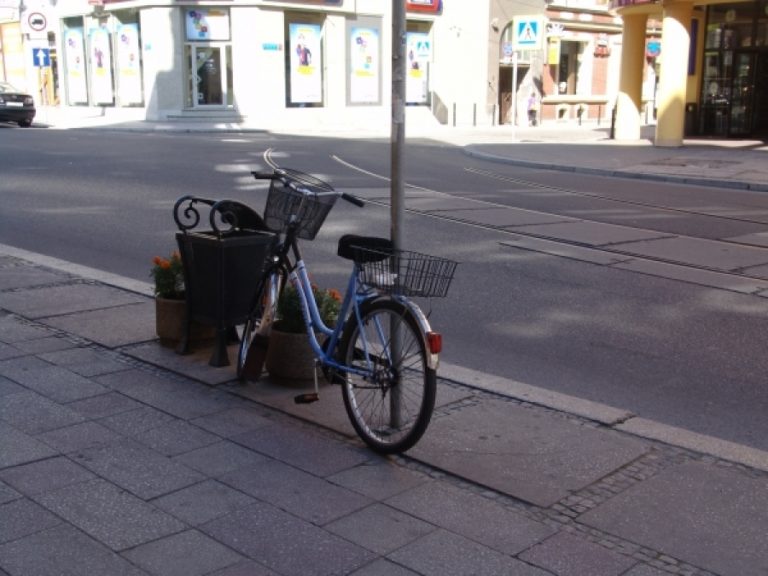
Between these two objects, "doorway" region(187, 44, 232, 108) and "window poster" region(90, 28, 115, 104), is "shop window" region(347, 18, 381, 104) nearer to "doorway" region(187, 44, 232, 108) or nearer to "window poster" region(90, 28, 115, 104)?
"doorway" region(187, 44, 232, 108)

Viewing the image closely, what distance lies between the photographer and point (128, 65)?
37.2m

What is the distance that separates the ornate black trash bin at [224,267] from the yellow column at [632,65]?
23.9 m

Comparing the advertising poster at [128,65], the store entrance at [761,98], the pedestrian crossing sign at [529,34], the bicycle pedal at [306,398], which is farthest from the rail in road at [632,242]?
the advertising poster at [128,65]

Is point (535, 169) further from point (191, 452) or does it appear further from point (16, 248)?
point (191, 452)

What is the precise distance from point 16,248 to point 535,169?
43.1 feet

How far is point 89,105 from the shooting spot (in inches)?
1556

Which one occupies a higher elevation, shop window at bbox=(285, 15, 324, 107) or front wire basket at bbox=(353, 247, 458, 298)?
shop window at bbox=(285, 15, 324, 107)

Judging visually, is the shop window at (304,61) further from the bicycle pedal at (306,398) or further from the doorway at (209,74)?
the bicycle pedal at (306,398)

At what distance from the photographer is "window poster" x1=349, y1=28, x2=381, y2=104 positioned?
38312mm

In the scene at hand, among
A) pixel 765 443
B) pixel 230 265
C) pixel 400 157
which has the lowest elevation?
pixel 765 443

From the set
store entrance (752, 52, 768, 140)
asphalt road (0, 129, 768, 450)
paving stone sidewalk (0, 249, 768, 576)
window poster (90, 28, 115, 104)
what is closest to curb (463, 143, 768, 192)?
asphalt road (0, 129, 768, 450)

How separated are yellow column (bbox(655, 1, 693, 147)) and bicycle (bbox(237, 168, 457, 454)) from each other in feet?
69.9

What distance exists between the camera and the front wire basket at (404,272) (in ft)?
13.9

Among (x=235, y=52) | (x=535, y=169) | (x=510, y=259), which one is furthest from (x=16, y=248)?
(x=235, y=52)
